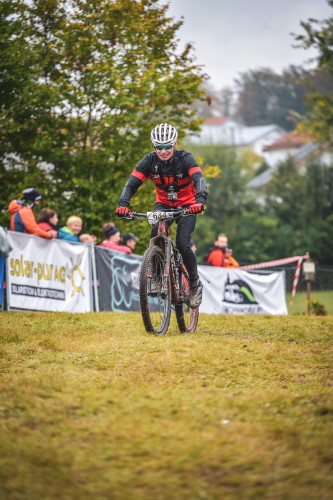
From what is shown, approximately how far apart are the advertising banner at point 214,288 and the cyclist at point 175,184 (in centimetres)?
161

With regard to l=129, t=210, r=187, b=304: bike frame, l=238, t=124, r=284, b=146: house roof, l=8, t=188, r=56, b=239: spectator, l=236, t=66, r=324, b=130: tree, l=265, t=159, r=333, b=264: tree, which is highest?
l=236, t=66, r=324, b=130: tree

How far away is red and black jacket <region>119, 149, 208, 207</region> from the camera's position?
835cm

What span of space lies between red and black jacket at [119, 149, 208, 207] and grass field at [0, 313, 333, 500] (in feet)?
5.98

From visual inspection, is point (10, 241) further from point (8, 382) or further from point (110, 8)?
Answer: point (110, 8)

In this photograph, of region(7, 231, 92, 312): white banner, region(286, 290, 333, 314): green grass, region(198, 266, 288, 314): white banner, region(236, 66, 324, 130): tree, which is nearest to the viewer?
region(7, 231, 92, 312): white banner

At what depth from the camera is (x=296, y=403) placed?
195 inches

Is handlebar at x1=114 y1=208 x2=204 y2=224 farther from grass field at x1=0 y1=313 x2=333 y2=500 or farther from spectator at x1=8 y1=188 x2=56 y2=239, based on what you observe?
spectator at x1=8 y1=188 x2=56 y2=239

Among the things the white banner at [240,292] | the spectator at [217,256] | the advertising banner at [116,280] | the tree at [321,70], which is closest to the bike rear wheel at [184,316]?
the advertising banner at [116,280]

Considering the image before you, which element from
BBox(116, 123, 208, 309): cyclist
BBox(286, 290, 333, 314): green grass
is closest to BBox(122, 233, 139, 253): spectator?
BBox(116, 123, 208, 309): cyclist

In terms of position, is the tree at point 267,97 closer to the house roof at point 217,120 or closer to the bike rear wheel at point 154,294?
the house roof at point 217,120

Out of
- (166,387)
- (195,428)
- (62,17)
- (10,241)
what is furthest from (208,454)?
(62,17)

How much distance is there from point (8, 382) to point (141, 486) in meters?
2.24

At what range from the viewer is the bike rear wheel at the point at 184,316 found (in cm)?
860

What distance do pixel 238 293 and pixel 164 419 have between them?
14039mm
